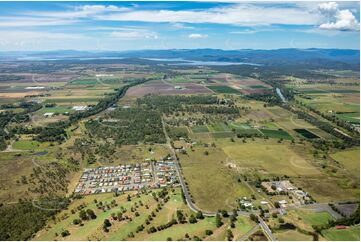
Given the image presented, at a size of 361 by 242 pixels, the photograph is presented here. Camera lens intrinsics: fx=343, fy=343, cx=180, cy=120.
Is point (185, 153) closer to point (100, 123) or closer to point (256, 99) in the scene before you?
point (100, 123)

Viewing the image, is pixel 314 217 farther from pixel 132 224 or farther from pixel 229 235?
pixel 132 224

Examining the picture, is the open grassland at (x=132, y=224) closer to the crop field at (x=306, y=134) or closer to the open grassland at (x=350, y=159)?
the open grassland at (x=350, y=159)

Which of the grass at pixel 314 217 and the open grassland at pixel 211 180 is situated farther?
the open grassland at pixel 211 180

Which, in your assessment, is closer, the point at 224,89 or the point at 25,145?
the point at 25,145

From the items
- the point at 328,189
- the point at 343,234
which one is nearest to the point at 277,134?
the point at 328,189

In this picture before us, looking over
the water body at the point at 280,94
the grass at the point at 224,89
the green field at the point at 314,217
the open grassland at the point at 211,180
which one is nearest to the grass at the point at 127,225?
the open grassland at the point at 211,180

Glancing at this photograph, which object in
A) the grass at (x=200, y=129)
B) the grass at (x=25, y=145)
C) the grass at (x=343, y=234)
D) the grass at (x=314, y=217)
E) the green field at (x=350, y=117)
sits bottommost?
the grass at (x=314, y=217)

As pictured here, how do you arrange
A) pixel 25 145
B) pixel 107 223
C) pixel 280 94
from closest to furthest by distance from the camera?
1. pixel 107 223
2. pixel 25 145
3. pixel 280 94
